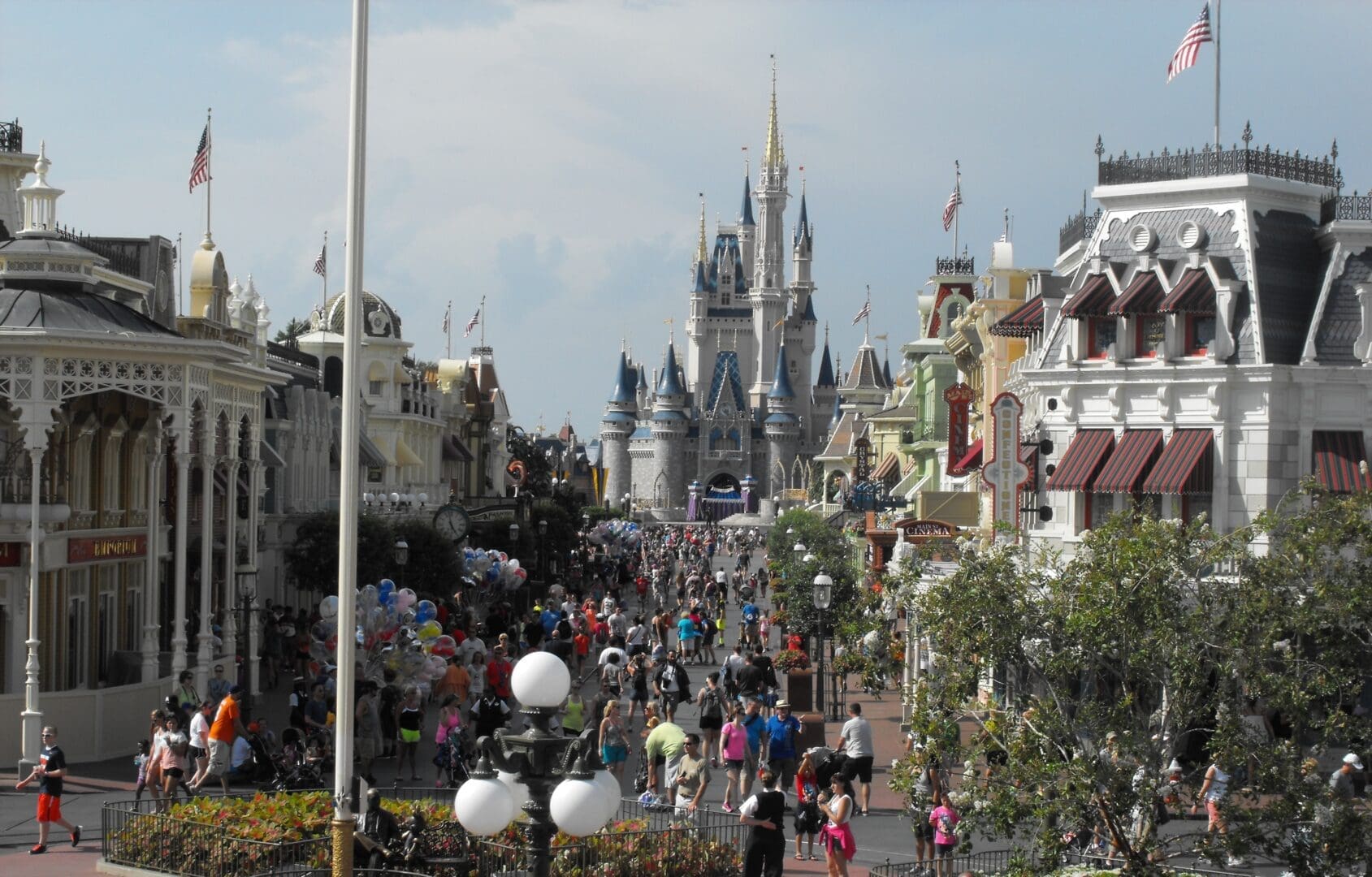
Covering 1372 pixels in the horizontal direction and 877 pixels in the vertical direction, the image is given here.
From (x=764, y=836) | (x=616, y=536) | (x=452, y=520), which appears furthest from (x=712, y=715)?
(x=616, y=536)

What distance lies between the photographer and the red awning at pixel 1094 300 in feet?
89.1

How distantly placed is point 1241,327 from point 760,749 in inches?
349

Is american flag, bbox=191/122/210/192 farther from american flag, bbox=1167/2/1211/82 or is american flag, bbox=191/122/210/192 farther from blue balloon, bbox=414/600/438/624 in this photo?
american flag, bbox=1167/2/1211/82

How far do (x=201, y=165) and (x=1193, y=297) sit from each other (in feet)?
49.0

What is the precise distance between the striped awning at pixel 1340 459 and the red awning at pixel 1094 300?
133 inches

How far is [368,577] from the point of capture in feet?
133

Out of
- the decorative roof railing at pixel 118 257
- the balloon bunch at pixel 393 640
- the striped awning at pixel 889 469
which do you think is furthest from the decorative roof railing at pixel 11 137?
the striped awning at pixel 889 469

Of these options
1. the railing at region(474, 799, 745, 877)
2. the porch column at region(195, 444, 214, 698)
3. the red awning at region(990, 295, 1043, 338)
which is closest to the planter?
the red awning at region(990, 295, 1043, 338)

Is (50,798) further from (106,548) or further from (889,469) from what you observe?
(889,469)

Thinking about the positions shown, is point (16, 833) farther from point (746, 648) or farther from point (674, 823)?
point (746, 648)

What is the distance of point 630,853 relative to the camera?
602 inches

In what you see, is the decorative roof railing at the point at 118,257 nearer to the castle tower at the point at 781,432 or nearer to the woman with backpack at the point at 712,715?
the woman with backpack at the point at 712,715

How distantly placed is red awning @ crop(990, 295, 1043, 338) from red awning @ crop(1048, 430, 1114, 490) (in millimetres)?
3309

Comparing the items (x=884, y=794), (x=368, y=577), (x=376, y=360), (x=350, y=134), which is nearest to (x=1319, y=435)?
(x=884, y=794)
